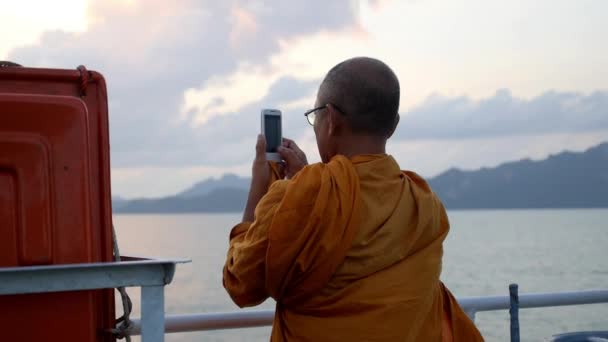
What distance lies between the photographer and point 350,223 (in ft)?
7.36

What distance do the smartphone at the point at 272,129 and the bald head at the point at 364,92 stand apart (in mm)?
317

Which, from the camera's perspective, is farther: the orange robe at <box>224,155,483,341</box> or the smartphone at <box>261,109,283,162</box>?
the smartphone at <box>261,109,283,162</box>

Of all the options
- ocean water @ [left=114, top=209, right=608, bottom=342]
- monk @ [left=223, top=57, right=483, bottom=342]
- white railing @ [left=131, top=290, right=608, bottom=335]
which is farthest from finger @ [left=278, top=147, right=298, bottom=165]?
ocean water @ [left=114, top=209, right=608, bottom=342]

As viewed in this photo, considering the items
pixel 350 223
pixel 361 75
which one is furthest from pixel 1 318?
pixel 361 75

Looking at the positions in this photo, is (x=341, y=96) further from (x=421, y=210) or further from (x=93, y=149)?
(x=93, y=149)

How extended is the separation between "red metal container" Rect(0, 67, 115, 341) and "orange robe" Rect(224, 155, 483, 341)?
0.46 meters


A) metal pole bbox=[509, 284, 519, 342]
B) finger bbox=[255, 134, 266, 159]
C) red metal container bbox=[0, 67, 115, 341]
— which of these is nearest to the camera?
red metal container bbox=[0, 67, 115, 341]

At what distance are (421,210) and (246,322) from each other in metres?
1.61

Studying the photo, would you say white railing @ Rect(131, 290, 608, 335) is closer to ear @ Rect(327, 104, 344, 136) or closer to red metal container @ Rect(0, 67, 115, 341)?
red metal container @ Rect(0, 67, 115, 341)

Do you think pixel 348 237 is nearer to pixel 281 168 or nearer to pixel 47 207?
pixel 281 168

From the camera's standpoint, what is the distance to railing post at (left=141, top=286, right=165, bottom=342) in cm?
218

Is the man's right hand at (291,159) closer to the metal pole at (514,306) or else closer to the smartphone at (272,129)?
the smartphone at (272,129)

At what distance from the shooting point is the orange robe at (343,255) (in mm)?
2217

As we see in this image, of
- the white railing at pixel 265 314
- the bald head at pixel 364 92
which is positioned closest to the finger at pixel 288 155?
the bald head at pixel 364 92
